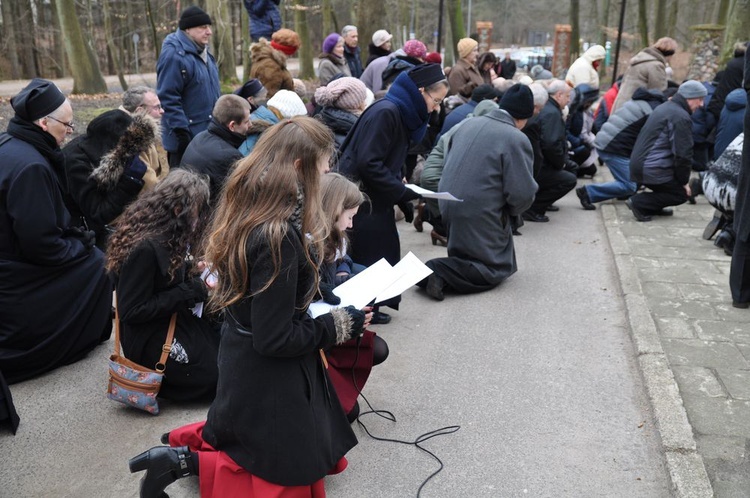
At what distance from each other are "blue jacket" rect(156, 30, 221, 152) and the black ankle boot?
4614mm

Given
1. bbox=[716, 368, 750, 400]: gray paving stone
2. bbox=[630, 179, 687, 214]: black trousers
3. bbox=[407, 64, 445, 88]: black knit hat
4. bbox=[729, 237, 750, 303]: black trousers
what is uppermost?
bbox=[407, 64, 445, 88]: black knit hat

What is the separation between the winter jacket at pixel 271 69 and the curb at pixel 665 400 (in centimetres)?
412

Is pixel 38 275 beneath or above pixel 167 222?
beneath

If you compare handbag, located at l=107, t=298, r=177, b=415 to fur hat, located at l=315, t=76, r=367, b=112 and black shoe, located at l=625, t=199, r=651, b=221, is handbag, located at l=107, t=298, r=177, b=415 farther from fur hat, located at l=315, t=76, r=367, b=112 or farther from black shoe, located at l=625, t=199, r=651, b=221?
black shoe, located at l=625, t=199, r=651, b=221

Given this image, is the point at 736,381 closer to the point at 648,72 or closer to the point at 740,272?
the point at 740,272

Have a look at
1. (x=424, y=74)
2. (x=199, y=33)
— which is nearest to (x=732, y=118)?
(x=424, y=74)

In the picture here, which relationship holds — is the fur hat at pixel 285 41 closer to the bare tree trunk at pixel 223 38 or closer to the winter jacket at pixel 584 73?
the winter jacket at pixel 584 73

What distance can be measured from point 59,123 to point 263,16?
7.02 m

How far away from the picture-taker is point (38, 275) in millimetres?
4773

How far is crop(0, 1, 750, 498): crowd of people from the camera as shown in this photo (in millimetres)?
2973

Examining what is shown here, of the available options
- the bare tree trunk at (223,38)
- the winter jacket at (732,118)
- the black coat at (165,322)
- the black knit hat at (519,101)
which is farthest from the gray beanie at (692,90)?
the bare tree trunk at (223,38)

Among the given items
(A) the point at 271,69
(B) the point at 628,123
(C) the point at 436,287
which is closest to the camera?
(C) the point at 436,287

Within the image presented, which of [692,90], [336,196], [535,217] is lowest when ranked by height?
[535,217]

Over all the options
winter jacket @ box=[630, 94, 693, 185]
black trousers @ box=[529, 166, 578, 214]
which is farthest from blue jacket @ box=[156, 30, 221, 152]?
winter jacket @ box=[630, 94, 693, 185]
